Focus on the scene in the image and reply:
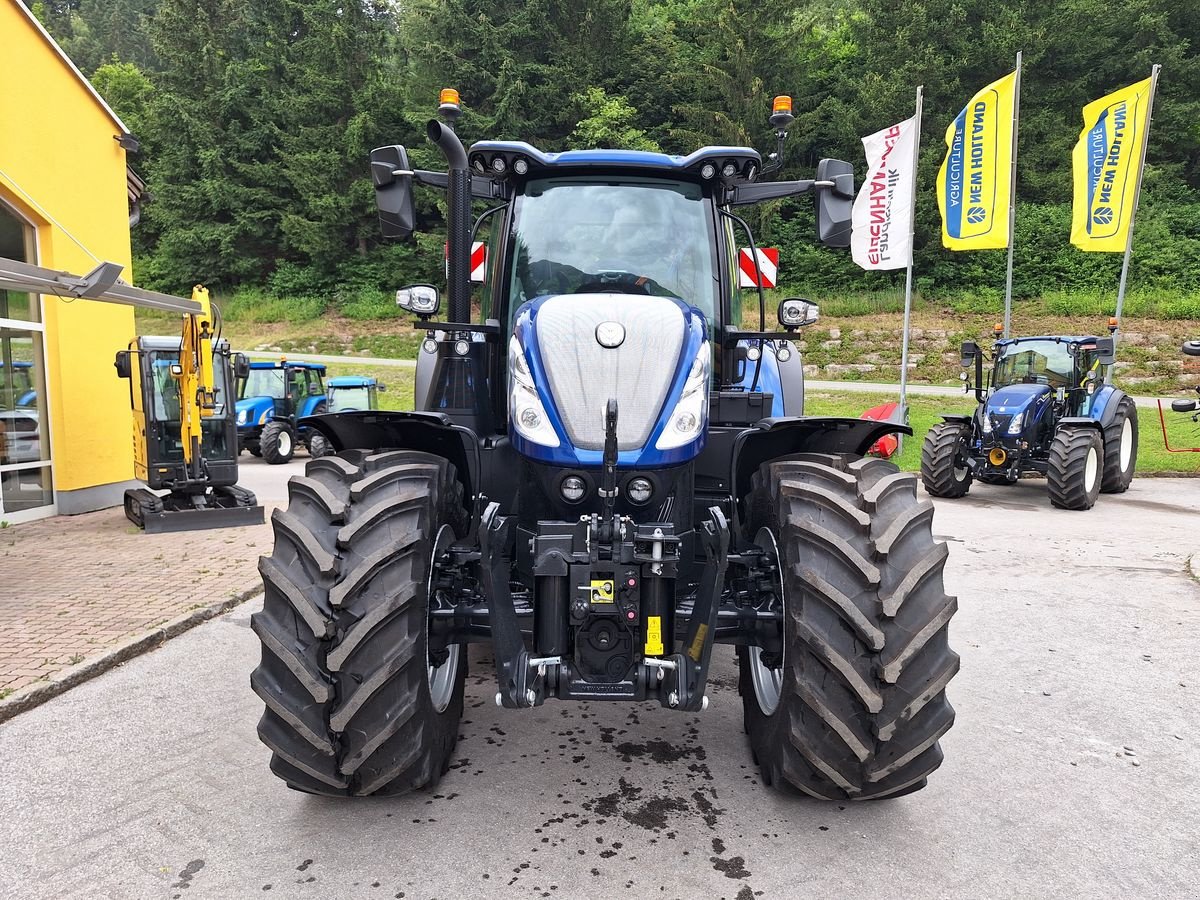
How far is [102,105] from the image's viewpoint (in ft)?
32.9

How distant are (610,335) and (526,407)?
40 centimetres

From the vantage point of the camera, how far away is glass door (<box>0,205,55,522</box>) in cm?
888

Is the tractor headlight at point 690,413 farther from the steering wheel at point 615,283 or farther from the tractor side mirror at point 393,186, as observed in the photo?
the tractor side mirror at point 393,186

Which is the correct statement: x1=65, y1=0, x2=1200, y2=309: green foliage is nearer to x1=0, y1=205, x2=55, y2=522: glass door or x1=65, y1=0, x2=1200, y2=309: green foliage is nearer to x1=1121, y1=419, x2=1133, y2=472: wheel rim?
x1=1121, y1=419, x2=1133, y2=472: wheel rim

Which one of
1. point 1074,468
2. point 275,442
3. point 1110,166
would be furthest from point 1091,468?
point 275,442

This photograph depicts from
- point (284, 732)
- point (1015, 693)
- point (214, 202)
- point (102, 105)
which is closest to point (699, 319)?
point (284, 732)

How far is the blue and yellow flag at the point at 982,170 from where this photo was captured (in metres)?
14.3

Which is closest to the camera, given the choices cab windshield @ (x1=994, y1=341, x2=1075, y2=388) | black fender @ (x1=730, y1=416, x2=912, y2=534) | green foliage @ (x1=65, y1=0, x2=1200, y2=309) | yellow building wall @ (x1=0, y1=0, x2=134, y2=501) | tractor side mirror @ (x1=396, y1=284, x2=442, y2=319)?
black fender @ (x1=730, y1=416, x2=912, y2=534)

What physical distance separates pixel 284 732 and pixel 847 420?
233 centimetres

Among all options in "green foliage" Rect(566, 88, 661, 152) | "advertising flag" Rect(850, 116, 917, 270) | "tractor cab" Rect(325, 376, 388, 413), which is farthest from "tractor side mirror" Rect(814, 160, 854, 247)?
"green foliage" Rect(566, 88, 661, 152)

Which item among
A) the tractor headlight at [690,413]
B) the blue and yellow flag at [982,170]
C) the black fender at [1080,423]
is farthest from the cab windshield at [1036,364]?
the tractor headlight at [690,413]

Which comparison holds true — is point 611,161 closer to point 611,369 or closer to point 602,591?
point 611,369

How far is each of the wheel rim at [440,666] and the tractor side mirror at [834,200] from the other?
231 centimetres

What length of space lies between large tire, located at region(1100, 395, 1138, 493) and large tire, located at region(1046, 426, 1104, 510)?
0.80 m
